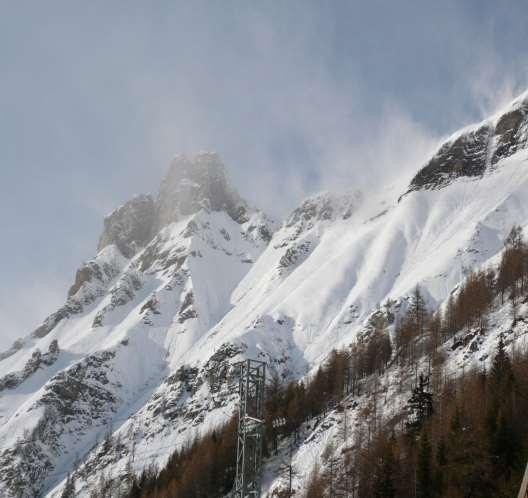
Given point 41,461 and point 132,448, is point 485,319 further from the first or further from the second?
point 41,461

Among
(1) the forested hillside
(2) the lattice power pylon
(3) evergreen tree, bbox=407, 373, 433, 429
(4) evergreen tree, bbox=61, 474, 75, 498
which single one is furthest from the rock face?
(2) the lattice power pylon

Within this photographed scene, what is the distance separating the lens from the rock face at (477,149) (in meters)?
175

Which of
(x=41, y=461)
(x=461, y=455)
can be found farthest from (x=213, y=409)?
(x=461, y=455)

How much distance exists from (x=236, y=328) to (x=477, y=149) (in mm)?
96813

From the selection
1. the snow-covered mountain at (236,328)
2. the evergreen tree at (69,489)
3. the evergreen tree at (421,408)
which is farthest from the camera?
the snow-covered mountain at (236,328)

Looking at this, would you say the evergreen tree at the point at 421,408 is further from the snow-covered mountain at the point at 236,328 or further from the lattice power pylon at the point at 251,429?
the snow-covered mountain at the point at 236,328

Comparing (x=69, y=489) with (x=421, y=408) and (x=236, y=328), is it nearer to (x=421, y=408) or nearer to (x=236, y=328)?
(x=236, y=328)

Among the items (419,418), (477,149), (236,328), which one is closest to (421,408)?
(419,418)

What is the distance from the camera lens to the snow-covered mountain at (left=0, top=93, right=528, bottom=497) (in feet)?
397

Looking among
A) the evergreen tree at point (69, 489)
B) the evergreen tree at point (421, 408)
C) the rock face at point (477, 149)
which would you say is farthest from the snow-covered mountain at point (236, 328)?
the evergreen tree at point (421, 408)

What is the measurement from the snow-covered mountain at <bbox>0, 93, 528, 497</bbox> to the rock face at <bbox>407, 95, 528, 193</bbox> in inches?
17.9

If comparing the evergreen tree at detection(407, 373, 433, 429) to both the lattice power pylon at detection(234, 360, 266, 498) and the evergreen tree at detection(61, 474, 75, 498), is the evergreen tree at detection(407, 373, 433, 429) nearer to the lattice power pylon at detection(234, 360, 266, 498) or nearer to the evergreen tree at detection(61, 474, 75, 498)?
the lattice power pylon at detection(234, 360, 266, 498)

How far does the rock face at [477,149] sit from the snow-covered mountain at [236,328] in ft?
1.50

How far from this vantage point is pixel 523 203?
141 metres
